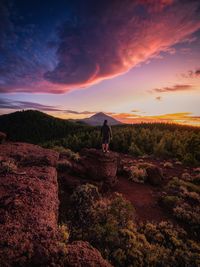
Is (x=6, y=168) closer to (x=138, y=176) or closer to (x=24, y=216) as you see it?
(x=24, y=216)

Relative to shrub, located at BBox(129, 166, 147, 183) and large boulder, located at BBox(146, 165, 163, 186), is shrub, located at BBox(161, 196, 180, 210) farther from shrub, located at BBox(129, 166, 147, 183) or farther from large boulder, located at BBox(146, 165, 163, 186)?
shrub, located at BBox(129, 166, 147, 183)

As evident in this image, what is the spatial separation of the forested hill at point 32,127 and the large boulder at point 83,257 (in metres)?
90.8

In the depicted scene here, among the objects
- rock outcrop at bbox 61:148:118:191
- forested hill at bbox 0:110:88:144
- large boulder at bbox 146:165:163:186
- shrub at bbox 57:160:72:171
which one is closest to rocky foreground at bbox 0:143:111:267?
rock outcrop at bbox 61:148:118:191

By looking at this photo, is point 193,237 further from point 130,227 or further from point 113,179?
point 113,179

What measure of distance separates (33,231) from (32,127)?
11504 centimetres

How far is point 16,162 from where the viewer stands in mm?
8375

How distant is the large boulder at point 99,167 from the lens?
36.5 feet

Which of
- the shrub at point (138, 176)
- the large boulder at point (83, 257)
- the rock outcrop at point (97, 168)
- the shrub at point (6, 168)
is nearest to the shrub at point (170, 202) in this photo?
the shrub at point (138, 176)

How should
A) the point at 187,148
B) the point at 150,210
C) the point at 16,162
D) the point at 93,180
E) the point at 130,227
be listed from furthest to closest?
the point at 187,148
the point at 93,180
the point at 150,210
the point at 16,162
the point at 130,227

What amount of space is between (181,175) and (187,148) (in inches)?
339

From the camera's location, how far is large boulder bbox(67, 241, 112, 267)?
337cm

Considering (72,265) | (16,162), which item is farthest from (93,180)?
(72,265)

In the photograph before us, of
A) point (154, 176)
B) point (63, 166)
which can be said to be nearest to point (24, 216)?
point (63, 166)

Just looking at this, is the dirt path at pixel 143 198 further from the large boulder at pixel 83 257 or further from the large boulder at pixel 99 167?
the large boulder at pixel 83 257
